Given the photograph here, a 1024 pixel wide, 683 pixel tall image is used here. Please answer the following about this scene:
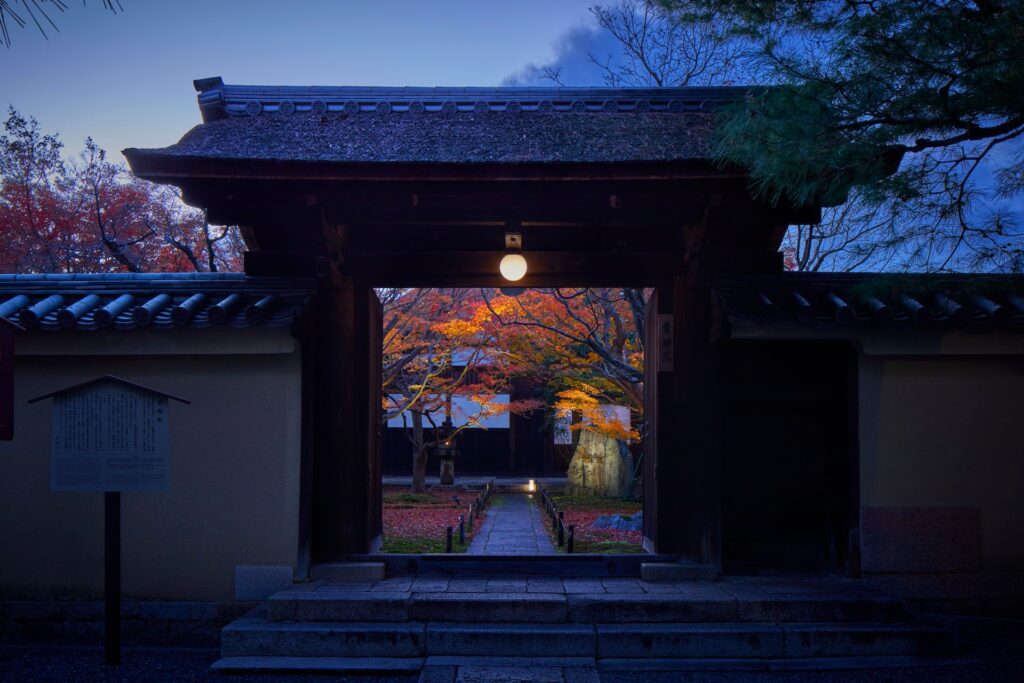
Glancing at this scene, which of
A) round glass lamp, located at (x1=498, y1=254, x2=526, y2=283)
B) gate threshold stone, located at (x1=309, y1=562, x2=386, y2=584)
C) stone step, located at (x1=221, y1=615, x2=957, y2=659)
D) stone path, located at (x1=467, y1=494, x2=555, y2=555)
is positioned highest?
round glass lamp, located at (x1=498, y1=254, x2=526, y2=283)

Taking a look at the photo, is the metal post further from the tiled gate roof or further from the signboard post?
the tiled gate roof

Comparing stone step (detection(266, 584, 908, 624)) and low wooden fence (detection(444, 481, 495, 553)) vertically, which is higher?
stone step (detection(266, 584, 908, 624))

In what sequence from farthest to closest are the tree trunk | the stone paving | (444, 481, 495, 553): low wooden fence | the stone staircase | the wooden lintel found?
1. the tree trunk
2. (444, 481, 495, 553): low wooden fence
3. the wooden lintel
4. the stone paving
5. the stone staircase

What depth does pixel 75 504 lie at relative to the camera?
7309 millimetres

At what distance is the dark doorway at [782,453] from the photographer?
313 inches

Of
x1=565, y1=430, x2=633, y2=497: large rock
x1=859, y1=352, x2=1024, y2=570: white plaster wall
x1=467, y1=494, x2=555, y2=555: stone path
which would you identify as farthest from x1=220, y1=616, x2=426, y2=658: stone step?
x1=565, y1=430, x2=633, y2=497: large rock

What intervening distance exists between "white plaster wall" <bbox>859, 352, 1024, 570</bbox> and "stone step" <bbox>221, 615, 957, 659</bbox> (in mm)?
1476

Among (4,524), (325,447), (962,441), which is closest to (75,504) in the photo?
(4,524)

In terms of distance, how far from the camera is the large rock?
18812 mm

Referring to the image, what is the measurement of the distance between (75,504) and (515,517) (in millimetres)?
10047

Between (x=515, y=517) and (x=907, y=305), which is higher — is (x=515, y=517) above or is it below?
below

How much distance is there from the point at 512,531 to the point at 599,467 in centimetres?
563

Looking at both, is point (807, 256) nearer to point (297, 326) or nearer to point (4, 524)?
point (297, 326)

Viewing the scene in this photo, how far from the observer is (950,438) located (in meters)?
7.34
